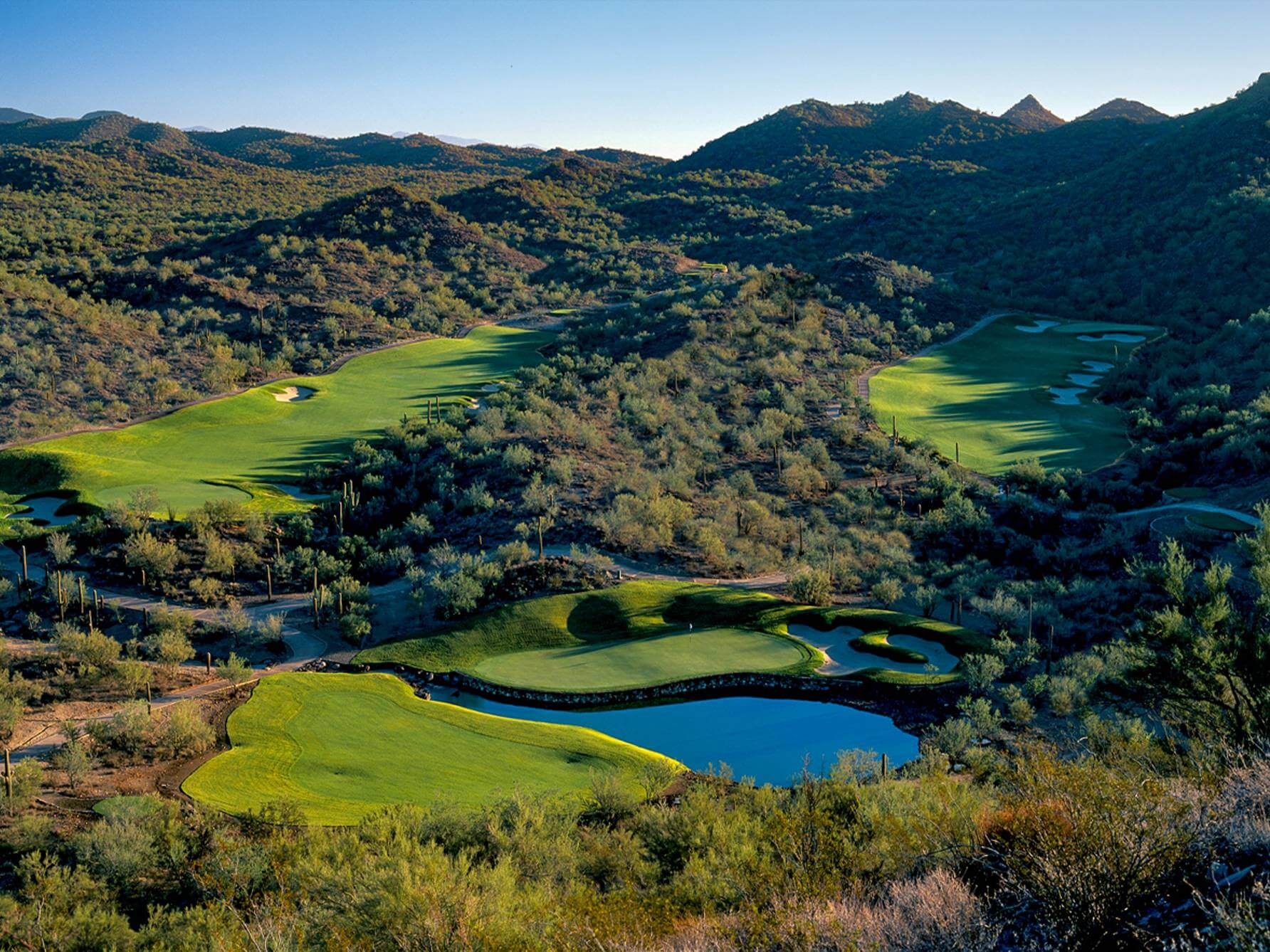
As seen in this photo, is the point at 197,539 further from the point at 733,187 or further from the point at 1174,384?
the point at 733,187

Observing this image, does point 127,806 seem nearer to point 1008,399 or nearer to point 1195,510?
point 1195,510

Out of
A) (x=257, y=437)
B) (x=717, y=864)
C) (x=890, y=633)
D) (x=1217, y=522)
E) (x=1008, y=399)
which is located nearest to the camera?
(x=717, y=864)

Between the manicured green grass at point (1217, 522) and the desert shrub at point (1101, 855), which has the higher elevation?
the desert shrub at point (1101, 855)

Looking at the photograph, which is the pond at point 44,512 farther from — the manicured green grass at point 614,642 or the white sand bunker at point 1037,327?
the white sand bunker at point 1037,327

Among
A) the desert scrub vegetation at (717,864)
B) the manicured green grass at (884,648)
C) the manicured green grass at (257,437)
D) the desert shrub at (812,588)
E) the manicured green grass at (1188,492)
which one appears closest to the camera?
the desert scrub vegetation at (717,864)

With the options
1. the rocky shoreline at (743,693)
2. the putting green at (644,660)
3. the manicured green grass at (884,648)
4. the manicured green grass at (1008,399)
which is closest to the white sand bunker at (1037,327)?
the manicured green grass at (1008,399)

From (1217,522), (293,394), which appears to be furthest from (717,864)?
(293,394)
